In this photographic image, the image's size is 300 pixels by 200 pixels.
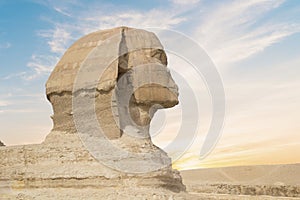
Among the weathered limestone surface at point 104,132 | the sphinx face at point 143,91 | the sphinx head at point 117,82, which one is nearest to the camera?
the weathered limestone surface at point 104,132

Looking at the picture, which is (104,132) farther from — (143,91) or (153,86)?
(153,86)

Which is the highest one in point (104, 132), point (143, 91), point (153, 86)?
point (153, 86)

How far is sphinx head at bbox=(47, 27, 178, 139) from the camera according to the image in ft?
30.4

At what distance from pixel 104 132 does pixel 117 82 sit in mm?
1101

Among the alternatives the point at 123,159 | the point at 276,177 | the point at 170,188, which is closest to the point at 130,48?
the point at 123,159

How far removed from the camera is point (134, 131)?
30.3ft

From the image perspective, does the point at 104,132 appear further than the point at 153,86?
No

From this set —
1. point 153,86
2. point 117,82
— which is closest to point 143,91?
point 153,86

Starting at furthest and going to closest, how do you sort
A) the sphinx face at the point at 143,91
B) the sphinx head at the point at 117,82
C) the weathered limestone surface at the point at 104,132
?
the sphinx face at the point at 143,91 < the sphinx head at the point at 117,82 < the weathered limestone surface at the point at 104,132

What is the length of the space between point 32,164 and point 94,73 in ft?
8.25

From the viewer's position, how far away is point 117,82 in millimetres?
9359

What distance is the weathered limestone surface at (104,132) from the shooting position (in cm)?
867

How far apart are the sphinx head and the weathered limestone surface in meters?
0.02

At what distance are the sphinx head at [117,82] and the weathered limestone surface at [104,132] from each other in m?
0.02
